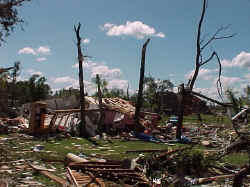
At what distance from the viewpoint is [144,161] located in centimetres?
786

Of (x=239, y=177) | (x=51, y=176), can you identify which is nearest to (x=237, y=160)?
(x=51, y=176)

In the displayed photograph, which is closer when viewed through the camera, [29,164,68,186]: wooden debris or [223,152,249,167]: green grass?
[29,164,68,186]: wooden debris

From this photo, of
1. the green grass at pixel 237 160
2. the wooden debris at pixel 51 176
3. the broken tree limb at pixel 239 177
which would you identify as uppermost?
the broken tree limb at pixel 239 177

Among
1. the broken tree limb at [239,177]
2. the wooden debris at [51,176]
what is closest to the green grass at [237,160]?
the wooden debris at [51,176]

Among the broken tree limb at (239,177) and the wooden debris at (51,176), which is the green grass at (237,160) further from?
the broken tree limb at (239,177)

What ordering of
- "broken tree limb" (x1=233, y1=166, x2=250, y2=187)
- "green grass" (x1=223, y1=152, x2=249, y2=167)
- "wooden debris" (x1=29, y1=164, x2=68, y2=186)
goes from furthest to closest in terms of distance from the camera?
"green grass" (x1=223, y1=152, x2=249, y2=167) < "wooden debris" (x1=29, y1=164, x2=68, y2=186) < "broken tree limb" (x1=233, y1=166, x2=250, y2=187)

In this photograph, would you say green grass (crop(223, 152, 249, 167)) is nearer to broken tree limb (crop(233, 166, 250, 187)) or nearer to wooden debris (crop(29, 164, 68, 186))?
wooden debris (crop(29, 164, 68, 186))

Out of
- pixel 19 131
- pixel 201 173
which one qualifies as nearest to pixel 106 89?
pixel 19 131

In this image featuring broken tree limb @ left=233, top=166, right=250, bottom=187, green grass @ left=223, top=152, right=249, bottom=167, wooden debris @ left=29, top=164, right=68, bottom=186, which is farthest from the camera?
green grass @ left=223, top=152, right=249, bottom=167


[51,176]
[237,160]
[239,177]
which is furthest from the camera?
[237,160]

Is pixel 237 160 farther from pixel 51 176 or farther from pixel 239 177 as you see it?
pixel 239 177

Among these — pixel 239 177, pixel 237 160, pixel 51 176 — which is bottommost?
pixel 237 160

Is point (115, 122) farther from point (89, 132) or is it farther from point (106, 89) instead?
point (106, 89)

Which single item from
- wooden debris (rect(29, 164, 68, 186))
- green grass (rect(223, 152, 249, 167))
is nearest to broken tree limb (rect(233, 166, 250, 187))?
wooden debris (rect(29, 164, 68, 186))
